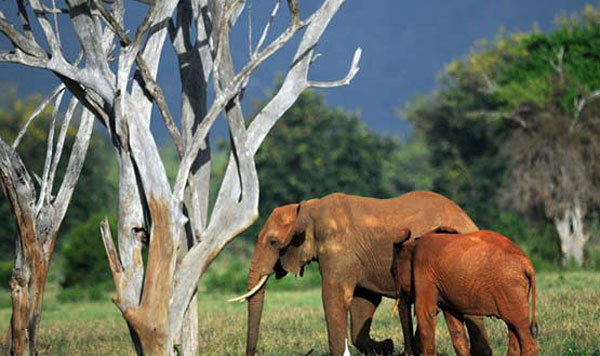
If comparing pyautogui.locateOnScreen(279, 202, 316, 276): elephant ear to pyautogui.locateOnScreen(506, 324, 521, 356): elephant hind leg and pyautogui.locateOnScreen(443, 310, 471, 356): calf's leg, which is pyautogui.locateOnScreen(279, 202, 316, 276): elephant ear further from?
pyautogui.locateOnScreen(506, 324, 521, 356): elephant hind leg

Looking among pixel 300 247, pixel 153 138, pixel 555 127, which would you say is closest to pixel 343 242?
pixel 300 247

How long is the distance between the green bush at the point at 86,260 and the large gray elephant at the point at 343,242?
21.3 meters

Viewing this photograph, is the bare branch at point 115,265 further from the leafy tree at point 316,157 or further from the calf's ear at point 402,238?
the leafy tree at point 316,157

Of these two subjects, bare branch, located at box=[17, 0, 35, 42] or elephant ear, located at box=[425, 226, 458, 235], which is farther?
elephant ear, located at box=[425, 226, 458, 235]

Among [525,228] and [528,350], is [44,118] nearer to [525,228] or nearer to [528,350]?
[525,228]

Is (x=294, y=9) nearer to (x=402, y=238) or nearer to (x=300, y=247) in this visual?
(x=402, y=238)

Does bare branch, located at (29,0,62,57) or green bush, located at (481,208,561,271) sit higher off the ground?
bare branch, located at (29,0,62,57)

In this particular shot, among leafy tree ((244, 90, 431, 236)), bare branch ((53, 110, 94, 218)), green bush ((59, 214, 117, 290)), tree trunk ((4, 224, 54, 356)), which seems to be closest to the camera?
tree trunk ((4, 224, 54, 356))

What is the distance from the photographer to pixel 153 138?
10.3 meters

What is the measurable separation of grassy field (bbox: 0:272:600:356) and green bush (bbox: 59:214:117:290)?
27.1 ft

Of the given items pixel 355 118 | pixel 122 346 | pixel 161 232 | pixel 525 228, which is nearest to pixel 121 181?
pixel 161 232

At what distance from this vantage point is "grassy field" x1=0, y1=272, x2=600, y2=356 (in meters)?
13.5

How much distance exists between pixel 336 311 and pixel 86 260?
2268 centimetres

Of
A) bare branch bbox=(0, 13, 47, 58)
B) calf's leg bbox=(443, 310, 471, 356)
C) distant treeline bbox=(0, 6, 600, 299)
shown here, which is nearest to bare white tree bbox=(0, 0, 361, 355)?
bare branch bbox=(0, 13, 47, 58)
